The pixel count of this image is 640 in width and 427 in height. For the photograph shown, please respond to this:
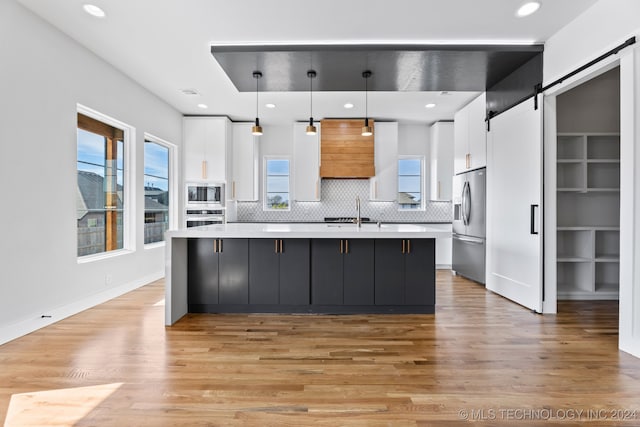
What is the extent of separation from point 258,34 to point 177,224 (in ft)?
12.8

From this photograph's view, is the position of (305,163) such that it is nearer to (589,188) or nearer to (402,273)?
(402,273)

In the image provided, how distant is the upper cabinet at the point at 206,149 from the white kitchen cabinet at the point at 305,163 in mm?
1309

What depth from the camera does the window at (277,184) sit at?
22.9ft

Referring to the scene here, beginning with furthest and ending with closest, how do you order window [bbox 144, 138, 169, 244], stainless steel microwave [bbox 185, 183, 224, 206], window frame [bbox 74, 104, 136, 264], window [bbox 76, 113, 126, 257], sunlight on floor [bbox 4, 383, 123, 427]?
stainless steel microwave [bbox 185, 183, 224, 206]
window [bbox 144, 138, 169, 244]
window frame [bbox 74, 104, 136, 264]
window [bbox 76, 113, 126, 257]
sunlight on floor [bbox 4, 383, 123, 427]

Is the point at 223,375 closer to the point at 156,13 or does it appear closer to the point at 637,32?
the point at 156,13

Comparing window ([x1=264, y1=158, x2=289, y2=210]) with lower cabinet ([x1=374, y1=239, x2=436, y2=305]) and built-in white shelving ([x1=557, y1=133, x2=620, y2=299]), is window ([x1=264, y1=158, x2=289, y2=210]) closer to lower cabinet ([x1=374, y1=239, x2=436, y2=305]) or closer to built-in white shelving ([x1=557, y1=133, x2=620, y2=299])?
lower cabinet ([x1=374, y1=239, x2=436, y2=305])

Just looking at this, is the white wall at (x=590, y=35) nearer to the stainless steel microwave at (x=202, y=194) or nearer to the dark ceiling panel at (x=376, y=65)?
the dark ceiling panel at (x=376, y=65)

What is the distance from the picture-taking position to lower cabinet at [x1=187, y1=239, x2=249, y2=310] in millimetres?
3594

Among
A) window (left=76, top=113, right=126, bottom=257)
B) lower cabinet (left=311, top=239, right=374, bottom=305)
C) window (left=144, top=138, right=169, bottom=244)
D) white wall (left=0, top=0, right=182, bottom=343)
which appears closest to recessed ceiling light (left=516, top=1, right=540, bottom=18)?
lower cabinet (left=311, top=239, right=374, bottom=305)

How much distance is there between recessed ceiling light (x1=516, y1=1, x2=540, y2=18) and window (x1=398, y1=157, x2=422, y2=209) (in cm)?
392

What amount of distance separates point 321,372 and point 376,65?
10.5 ft

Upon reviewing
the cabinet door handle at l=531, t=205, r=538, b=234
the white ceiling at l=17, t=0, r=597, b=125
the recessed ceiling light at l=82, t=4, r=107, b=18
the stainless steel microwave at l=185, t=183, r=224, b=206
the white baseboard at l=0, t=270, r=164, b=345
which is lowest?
the white baseboard at l=0, t=270, r=164, b=345

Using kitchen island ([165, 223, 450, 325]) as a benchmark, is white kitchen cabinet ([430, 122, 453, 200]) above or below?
above

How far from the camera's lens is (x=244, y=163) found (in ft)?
22.0
